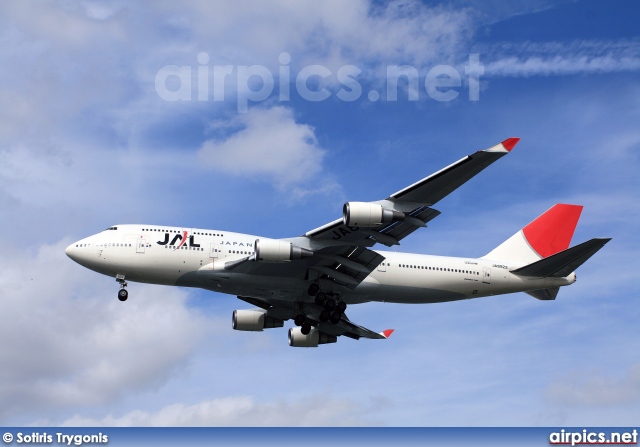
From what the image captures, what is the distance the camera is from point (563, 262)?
49.6 m

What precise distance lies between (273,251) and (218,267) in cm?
349

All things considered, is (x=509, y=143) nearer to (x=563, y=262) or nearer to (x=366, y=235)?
(x=366, y=235)

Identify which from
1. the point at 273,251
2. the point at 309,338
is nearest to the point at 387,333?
the point at 309,338

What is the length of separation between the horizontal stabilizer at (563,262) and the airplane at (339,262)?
0.06 m

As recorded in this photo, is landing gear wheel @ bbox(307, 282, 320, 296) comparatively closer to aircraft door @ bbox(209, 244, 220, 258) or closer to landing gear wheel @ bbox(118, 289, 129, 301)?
aircraft door @ bbox(209, 244, 220, 258)

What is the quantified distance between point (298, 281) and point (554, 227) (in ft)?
60.8

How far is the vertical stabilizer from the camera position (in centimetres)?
5547

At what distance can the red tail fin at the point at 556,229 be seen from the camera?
56062 mm

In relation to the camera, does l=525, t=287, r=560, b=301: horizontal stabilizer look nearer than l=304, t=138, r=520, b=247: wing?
No

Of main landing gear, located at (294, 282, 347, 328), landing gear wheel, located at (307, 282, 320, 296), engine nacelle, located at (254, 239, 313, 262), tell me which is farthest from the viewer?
main landing gear, located at (294, 282, 347, 328)

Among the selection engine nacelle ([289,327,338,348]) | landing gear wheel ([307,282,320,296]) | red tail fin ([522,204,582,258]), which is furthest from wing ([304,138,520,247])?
red tail fin ([522,204,582,258])

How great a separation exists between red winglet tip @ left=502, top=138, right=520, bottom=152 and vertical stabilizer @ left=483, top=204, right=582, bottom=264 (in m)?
18.1

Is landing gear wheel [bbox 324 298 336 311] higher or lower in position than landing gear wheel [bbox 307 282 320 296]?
lower

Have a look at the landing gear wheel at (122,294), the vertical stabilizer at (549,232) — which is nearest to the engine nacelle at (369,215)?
the landing gear wheel at (122,294)
